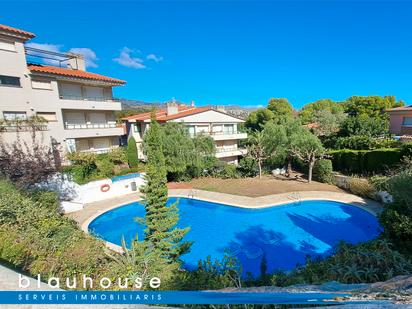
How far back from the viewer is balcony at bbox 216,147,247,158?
30.6 meters

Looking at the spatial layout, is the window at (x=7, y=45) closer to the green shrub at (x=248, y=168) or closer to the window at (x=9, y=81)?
the window at (x=9, y=81)

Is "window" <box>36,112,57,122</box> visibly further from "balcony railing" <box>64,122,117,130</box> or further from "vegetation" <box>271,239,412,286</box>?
"vegetation" <box>271,239,412,286</box>

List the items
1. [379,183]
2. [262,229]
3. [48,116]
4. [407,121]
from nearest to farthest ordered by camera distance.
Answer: [262,229] < [379,183] < [48,116] < [407,121]

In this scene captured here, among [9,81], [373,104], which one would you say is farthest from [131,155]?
[373,104]

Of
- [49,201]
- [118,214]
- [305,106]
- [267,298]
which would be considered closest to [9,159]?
[49,201]

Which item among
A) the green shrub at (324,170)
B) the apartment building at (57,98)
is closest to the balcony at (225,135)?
the green shrub at (324,170)

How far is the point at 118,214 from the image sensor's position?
18.8 m

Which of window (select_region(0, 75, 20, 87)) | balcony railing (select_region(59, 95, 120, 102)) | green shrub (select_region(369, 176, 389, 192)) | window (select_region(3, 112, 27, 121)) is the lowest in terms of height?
green shrub (select_region(369, 176, 389, 192))

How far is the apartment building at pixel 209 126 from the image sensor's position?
30266 mm

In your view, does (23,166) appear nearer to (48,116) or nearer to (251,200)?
(48,116)

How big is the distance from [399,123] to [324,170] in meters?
19.3

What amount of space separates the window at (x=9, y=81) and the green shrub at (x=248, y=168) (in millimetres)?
25976

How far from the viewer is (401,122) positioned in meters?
32.5

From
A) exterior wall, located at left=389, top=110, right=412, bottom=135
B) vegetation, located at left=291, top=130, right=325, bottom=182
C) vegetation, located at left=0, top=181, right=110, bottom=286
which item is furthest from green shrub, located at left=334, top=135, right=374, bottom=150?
vegetation, located at left=0, top=181, right=110, bottom=286
